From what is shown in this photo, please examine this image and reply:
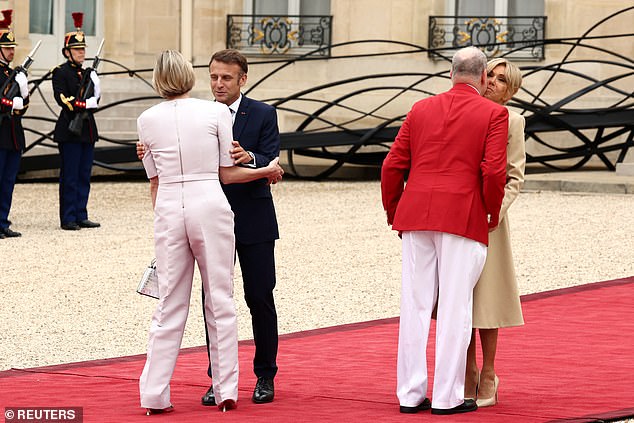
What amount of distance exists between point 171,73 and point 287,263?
470 cm

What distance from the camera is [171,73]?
5.29m

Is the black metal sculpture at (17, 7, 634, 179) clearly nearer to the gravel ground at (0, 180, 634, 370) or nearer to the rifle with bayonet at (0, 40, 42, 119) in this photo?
the gravel ground at (0, 180, 634, 370)

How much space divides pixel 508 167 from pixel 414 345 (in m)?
0.80

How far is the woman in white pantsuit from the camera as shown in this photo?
17.4 feet

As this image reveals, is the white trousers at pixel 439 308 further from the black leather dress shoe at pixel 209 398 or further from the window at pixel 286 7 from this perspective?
the window at pixel 286 7

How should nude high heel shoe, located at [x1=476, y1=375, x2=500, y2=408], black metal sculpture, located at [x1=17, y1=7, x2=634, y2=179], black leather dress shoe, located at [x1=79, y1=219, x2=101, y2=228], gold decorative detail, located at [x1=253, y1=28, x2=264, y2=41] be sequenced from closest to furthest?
nude high heel shoe, located at [x1=476, y1=375, x2=500, y2=408], black leather dress shoe, located at [x1=79, y1=219, x2=101, y2=228], black metal sculpture, located at [x1=17, y1=7, x2=634, y2=179], gold decorative detail, located at [x1=253, y1=28, x2=264, y2=41]

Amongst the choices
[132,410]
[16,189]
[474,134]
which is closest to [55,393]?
[132,410]

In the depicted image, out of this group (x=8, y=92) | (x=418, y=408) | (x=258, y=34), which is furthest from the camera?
(x=258, y=34)

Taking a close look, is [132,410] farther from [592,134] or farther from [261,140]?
[592,134]

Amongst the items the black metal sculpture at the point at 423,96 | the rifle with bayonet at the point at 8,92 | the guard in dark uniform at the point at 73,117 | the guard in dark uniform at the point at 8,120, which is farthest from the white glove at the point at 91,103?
the black metal sculpture at the point at 423,96

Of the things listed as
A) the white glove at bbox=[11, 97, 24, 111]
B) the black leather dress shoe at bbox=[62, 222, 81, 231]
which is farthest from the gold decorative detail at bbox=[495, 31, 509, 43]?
the white glove at bbox=[11, 97, 24, 111]

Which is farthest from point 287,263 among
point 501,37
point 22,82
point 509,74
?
point 501,37

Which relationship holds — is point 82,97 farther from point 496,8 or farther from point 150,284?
point 496,8

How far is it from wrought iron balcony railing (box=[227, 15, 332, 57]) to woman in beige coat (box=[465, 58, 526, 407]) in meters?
13.0
